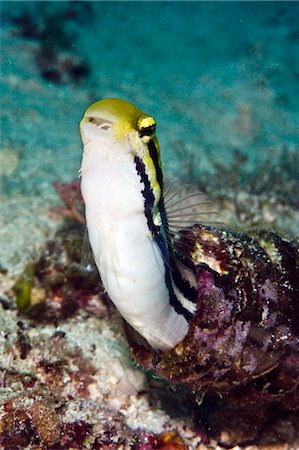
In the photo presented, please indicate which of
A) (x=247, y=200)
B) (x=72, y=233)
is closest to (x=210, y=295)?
(x=72, y=233)

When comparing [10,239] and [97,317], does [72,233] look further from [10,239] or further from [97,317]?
[97,317]

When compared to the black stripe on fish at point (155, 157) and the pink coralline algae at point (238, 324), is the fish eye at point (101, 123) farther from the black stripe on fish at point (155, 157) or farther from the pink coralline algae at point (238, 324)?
the pink coralline algae at point (238, 324)

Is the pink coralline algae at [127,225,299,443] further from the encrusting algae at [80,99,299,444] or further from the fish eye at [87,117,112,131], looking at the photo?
the fish eye at [87,117,112,131]

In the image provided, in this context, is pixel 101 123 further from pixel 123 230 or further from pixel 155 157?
pixel 123 230

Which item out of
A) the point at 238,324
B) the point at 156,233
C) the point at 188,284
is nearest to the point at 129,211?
the point at 156,233

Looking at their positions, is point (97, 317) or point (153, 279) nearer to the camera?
point (153, 279)

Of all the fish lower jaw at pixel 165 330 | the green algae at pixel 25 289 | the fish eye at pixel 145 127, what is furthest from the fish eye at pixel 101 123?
the green algae at pixel 25 289
